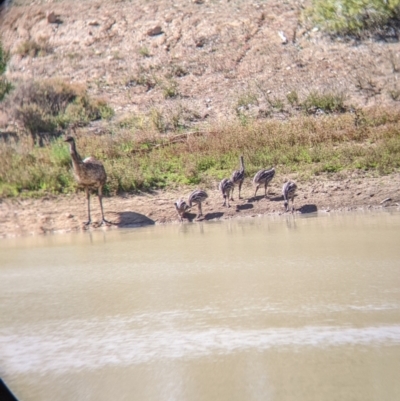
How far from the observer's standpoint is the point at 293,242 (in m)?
9.56

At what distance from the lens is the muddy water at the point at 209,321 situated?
450 cm

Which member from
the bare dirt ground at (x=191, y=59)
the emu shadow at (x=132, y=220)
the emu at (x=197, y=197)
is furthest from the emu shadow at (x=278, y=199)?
the emu shadow at (x=132, y=220)

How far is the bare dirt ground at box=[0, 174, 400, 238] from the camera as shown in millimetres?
12922

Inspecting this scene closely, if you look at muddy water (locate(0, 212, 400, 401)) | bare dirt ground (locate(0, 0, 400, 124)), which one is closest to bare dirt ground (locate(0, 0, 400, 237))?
bare dirt ground (locate(0, 0, 400, 124))

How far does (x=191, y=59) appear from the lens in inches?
1021

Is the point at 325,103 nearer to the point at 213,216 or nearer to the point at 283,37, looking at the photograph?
the point at 283,37

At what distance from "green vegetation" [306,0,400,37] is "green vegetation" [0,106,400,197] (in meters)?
4.62

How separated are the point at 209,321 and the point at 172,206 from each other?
7762 mm

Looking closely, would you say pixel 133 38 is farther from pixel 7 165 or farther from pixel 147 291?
pixel 147 291

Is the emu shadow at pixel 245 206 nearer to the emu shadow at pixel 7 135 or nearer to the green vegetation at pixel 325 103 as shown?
the green vegetation at pixel 325 103

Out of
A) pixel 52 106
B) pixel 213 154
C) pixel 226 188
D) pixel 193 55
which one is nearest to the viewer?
pixel 226 188

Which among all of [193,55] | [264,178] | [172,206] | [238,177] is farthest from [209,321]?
[193,55]

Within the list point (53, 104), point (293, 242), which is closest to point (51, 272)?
point (293, 242)

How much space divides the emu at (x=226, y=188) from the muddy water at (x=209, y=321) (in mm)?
3424
